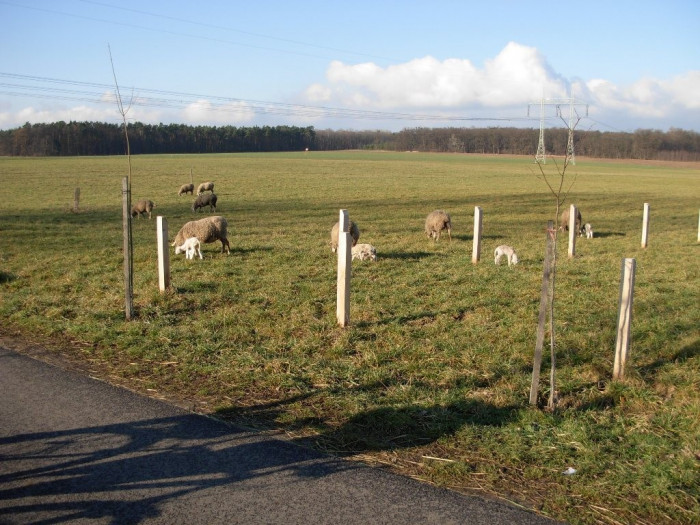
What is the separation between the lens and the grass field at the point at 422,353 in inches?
191

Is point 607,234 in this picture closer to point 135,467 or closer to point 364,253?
point 364,253

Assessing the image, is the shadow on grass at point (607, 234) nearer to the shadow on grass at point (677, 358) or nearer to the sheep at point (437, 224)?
the sheep at point (437, 224)

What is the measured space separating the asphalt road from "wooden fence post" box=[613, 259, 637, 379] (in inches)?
114

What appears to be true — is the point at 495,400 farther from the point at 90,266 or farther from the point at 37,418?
the point at 90,266

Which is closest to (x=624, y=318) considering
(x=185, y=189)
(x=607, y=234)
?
(x=607, y=234)

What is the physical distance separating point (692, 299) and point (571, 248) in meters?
5.89

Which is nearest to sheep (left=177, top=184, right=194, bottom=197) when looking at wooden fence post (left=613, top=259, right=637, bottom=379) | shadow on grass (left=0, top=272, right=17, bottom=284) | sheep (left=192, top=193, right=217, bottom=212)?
sheep (left=192, top=193, right=217, bottom=212)

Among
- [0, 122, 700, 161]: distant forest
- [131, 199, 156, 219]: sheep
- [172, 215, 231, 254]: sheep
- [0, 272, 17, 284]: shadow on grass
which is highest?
[0, 122, 700, 161]: distant forest

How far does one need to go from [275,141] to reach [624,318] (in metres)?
141

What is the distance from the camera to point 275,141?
143000mm

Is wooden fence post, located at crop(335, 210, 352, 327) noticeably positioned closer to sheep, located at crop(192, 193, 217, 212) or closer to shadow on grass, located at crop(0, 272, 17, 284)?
shadow on grass, located at crop(0, 272, 17, 284)

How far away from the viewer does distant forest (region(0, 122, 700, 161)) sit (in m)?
102

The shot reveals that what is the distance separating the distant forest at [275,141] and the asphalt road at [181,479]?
76.6 metres

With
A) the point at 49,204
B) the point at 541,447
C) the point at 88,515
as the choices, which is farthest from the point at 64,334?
the point at 49,204
